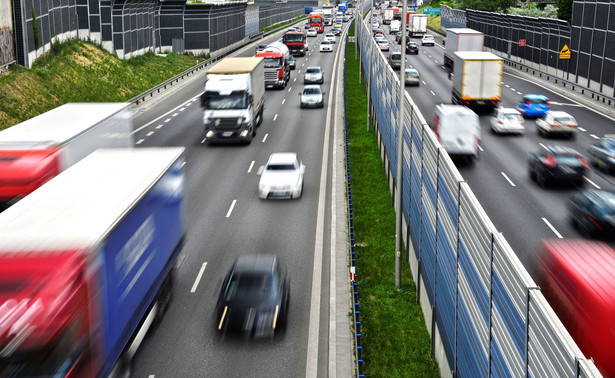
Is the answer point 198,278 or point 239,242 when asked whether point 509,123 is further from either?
point 198,278

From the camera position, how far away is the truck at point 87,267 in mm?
11781

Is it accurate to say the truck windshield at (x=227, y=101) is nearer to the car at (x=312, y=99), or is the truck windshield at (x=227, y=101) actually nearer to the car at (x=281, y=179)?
the car at (x=281, y=179)

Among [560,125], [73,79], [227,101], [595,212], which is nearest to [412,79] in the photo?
[560,125]

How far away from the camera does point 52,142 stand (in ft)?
70.9

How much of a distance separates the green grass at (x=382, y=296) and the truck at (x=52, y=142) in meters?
10.1

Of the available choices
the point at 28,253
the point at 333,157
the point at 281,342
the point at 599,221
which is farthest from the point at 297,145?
the point at 28,253

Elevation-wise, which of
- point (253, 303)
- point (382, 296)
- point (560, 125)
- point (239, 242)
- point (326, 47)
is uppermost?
point (326, 47)

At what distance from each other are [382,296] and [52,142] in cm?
1118

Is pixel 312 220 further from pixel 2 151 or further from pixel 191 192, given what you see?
pixel 2 151

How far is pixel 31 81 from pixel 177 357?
36082 mm

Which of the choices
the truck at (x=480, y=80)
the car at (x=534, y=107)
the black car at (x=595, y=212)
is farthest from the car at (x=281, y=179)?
the car at (x=534, y=107)

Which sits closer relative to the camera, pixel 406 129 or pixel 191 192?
pixel 406 129

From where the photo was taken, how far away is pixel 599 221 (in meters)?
24.9

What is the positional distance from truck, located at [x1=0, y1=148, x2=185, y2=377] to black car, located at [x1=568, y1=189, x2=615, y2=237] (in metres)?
14.9
